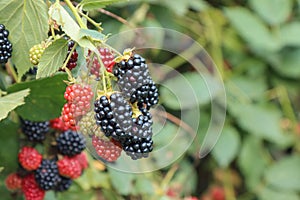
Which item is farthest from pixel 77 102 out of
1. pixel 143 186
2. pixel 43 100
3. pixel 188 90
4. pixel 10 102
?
pixel 188 90

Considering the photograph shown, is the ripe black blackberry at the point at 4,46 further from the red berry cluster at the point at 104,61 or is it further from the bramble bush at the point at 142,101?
the red berry cluster at the point at 104,61

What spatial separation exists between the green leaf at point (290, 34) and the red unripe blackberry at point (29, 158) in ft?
5.00

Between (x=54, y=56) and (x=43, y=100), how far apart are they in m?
0.30

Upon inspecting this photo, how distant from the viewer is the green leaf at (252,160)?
2.50 meters

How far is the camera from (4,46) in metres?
0.96

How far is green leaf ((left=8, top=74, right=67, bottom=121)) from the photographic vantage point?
1.18 meters

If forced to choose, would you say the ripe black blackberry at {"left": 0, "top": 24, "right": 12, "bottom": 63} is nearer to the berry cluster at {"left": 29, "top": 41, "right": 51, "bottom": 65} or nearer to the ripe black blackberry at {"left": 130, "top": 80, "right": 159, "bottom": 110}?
the berry cluster at {"left": 29, "top": 41, "right": 51, "bottom": 65}

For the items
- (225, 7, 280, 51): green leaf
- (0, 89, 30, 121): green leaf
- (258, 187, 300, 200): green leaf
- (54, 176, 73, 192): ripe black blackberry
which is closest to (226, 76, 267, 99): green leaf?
(225, 7, 280, 51): green leaf

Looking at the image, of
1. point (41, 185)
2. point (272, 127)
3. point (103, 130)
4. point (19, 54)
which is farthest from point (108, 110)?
point (272, 127)

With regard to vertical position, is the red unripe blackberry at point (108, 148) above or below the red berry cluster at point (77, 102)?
below

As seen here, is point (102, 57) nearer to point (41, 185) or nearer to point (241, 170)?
point (41, 185)

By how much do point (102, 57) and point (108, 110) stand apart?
0.29 feet

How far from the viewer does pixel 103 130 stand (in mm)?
855

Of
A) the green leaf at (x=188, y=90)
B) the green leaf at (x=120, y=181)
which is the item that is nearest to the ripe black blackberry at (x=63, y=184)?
the green leaf at (x=120, y=181)
